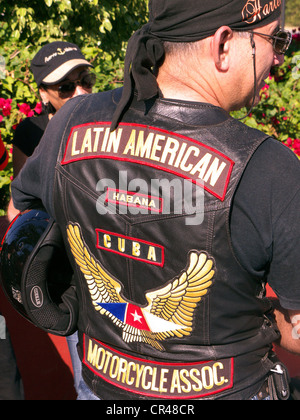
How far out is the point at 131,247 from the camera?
1384 millimetres

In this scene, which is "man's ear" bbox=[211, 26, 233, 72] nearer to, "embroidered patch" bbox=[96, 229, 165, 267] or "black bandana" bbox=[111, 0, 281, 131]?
"black bandana" bbox=[111, 0, 281, 131]

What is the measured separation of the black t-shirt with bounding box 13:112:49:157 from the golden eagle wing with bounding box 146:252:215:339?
250cm

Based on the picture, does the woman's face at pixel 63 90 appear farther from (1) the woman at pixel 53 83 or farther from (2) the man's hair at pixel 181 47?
(2) the man's hair at pixel 181 47

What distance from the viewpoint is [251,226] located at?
4.06 feet

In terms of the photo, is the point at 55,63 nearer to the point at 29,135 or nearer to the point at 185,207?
the point at 29,135

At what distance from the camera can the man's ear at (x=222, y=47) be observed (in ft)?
4.23

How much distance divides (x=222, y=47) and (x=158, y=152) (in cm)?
33

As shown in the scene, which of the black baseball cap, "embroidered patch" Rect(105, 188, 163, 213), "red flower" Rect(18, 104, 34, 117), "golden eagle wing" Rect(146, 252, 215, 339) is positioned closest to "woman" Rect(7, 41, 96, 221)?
the black baseball cap

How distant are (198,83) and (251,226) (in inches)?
16.8

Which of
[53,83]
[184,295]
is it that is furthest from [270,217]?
[53,83]

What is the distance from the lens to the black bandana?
1284mm

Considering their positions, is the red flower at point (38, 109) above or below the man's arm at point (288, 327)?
below

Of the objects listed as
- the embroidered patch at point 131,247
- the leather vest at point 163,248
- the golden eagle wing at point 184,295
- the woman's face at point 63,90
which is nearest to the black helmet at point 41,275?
the leather vest at point 163,248

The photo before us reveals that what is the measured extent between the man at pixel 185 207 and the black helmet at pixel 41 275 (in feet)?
0.58
